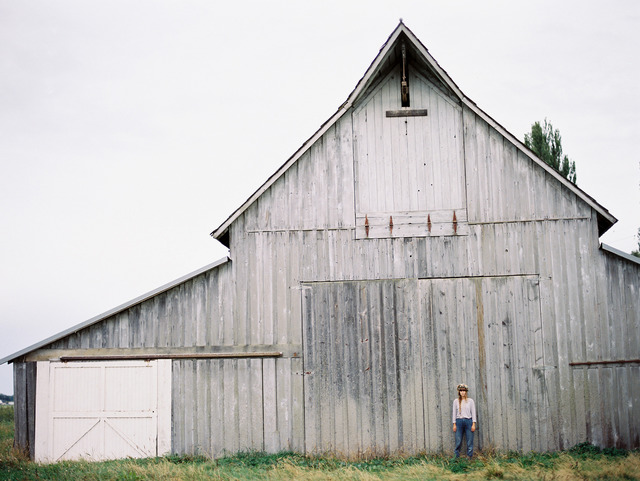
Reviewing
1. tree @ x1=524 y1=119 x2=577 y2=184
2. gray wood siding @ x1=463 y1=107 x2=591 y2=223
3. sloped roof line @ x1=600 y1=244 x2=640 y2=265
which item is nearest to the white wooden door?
gray wood siding @ x1=463 y1=107 x2=591 y2=223

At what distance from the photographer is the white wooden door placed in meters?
15.0

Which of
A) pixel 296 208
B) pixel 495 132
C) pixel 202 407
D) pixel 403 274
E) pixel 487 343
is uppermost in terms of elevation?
pixel 495 132

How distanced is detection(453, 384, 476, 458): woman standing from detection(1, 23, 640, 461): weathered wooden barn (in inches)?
Result: 15.6

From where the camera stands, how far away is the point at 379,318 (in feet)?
49.4

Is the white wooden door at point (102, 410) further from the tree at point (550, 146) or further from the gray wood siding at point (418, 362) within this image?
the tree at point (550, 146)

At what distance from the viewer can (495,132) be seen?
15188mm

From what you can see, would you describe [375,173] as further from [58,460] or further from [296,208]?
[58,460]

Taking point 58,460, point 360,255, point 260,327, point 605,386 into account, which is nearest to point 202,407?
point 260,327

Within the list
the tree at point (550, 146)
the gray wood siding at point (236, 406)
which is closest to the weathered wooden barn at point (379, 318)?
the gray wood siding at point (236, 406)

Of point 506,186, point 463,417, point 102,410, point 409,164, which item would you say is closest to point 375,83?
point 409,164

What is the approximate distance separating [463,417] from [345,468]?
271cm

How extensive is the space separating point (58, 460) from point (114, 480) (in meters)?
3.07

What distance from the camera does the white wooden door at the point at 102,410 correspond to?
1499 cm

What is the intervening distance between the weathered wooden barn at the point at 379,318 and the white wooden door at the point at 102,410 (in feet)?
0.10
